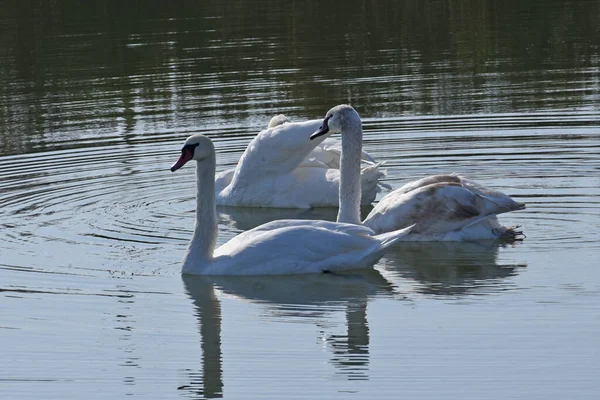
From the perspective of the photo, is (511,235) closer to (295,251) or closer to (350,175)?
(350,175)

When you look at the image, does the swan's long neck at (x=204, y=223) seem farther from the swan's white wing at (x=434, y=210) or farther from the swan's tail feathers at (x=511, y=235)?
the swan's tail feathers at (x=511, y=235)

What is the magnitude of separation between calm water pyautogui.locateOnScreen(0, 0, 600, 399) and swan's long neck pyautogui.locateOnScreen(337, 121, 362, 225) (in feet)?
2.45

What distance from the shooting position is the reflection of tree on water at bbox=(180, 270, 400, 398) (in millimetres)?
7794

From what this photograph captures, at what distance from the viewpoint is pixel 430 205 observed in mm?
10992

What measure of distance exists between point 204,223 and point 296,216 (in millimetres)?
2710

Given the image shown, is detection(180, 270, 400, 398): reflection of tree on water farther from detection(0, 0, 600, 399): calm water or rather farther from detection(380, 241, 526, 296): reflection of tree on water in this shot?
detection(380, 241, 526, 296): reflection of tree on water

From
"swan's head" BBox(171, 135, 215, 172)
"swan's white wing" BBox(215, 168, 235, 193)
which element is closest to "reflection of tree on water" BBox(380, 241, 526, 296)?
"swan's head" BBox(171, 135, 215, 172)

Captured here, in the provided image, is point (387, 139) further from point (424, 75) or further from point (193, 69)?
point (193, 69)

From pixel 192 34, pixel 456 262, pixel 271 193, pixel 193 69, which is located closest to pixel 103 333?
pixel 456 262

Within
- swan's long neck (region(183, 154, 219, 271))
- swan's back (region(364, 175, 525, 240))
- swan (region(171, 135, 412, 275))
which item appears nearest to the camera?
swan (region(171, 135, 412, 275))

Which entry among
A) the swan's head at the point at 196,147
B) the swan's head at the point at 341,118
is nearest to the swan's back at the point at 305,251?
the swan's head at the point at 196,147

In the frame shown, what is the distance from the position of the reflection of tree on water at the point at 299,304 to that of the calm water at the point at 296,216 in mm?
24

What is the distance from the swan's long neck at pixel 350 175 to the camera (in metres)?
11.3

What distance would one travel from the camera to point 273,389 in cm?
732
